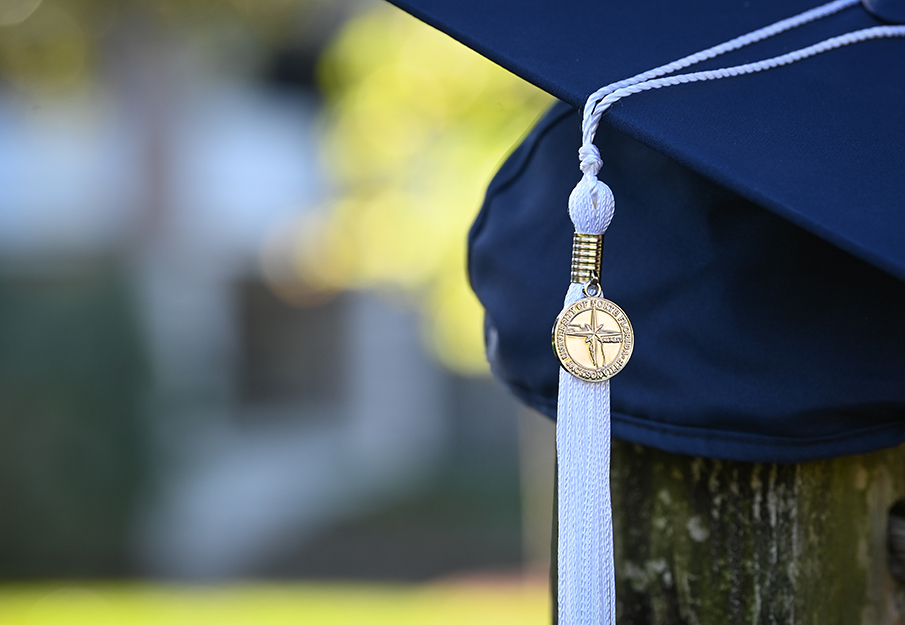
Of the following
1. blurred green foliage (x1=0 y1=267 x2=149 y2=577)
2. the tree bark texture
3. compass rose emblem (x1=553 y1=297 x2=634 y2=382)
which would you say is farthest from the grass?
compass rose emblem (x1=553 y1=297 x2=634 y2=382)

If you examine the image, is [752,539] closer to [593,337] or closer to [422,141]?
[593,337]

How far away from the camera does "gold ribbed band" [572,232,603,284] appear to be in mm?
719

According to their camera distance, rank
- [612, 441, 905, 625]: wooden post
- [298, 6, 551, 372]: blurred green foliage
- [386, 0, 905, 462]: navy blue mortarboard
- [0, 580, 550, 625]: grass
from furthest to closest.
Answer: [0, 580, 550, 625]: grass, [298, 6, 551, 372]: blurred green foliage, [612, 441, 905, 625]: wooden post, [386, 0, 905, 462]: navy blue mortarboard

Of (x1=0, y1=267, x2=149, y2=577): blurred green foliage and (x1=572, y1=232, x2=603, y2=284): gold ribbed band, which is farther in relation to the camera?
(x1=0, y1=267, x2=149, y2=577): blurred green foliage

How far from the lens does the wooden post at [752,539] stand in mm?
857

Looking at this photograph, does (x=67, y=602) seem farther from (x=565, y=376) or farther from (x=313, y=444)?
(x=565, y=376)

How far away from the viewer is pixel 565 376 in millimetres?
750

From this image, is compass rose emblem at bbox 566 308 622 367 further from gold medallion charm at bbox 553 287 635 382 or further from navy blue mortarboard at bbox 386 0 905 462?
navy blue mortarboard at bbox 386 0 905 462

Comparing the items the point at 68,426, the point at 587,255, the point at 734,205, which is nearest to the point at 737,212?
the point at 734,205

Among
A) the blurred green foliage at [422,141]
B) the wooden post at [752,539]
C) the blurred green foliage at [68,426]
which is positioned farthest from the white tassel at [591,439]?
the blurred green foliage at [68,426]

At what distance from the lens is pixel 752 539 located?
0.86m

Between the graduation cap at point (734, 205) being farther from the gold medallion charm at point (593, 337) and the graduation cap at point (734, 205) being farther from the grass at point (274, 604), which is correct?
the grass at point (274, 604)

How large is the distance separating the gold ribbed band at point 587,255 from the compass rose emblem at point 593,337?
0.07 feet

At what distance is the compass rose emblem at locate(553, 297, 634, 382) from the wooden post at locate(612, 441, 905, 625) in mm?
206
